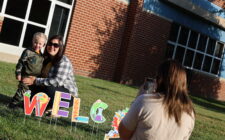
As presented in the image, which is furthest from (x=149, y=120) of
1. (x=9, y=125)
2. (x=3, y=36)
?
(x=3, y=36)

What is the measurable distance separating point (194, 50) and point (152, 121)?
13.5 meters

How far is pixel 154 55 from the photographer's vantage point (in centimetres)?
1330

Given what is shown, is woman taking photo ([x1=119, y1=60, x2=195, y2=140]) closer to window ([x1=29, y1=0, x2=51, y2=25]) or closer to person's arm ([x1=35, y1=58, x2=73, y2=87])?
person's arm ([x1=35, y1=58, x2=73, y2=87])

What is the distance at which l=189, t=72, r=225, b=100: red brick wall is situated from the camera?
51.0 feet

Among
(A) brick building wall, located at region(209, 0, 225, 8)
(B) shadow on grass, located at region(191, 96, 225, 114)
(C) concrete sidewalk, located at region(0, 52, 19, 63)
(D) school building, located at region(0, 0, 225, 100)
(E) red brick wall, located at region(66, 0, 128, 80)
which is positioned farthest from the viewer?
(A) brick building wall, located at region(209, 0, 225, 8)

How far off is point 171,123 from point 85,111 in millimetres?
3197

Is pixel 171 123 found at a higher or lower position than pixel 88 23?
lower

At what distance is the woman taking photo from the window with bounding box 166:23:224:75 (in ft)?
38.6

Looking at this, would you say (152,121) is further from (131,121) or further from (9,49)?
(9,49)

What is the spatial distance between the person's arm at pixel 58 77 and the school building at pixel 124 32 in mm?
5590

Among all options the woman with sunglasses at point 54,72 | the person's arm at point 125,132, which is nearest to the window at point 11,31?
the woman with sunglasses at point 54,72

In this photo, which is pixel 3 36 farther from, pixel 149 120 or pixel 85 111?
pixel 149 120

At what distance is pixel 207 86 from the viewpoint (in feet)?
53.0

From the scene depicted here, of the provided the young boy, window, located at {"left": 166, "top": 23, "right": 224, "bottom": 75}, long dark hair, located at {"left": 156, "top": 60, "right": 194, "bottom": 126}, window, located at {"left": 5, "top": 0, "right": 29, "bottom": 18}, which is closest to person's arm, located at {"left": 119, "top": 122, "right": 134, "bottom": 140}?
long dark hair, located at {"left": 156, "top": 60, "right": 194, "bottom": 126}
